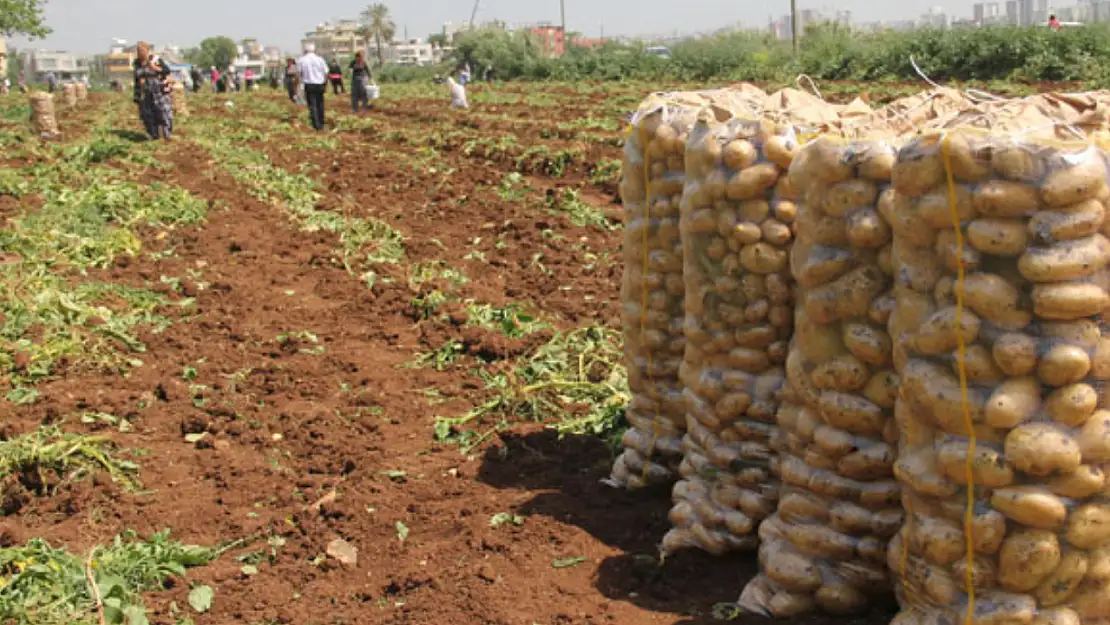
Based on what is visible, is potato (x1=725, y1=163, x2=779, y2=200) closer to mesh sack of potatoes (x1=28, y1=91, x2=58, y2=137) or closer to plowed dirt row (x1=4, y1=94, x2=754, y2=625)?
plowed dirt row (x1=4, y1=94, x2=754, y2=625)

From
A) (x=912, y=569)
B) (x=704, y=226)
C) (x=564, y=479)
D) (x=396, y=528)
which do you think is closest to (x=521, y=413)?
(x=564, y=479)

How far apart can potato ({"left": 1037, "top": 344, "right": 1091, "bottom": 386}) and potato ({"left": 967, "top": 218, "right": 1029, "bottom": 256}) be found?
251 mm

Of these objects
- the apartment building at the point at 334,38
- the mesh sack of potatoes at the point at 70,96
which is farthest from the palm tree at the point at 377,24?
the mesh sack of potatoes at the point at 70,96

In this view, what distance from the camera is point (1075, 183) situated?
8.05 feet

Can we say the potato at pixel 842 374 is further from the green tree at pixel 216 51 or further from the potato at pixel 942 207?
the green tree at pixel 216 51

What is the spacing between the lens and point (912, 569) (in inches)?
112

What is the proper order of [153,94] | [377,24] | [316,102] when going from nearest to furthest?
1. [153,94]
2. [316,102]
3. [377,24]

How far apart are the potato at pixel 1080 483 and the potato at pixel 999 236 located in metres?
0.54

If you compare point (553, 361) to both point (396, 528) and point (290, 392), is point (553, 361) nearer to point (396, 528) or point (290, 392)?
point (290, 392)

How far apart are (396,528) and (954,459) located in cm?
245

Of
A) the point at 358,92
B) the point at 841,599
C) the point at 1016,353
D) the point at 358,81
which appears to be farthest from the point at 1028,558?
the point at 358,92

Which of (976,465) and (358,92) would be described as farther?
(358,92)

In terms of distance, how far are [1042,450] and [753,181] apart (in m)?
1.29

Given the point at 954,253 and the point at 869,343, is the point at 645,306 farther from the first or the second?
the point at 954,253
